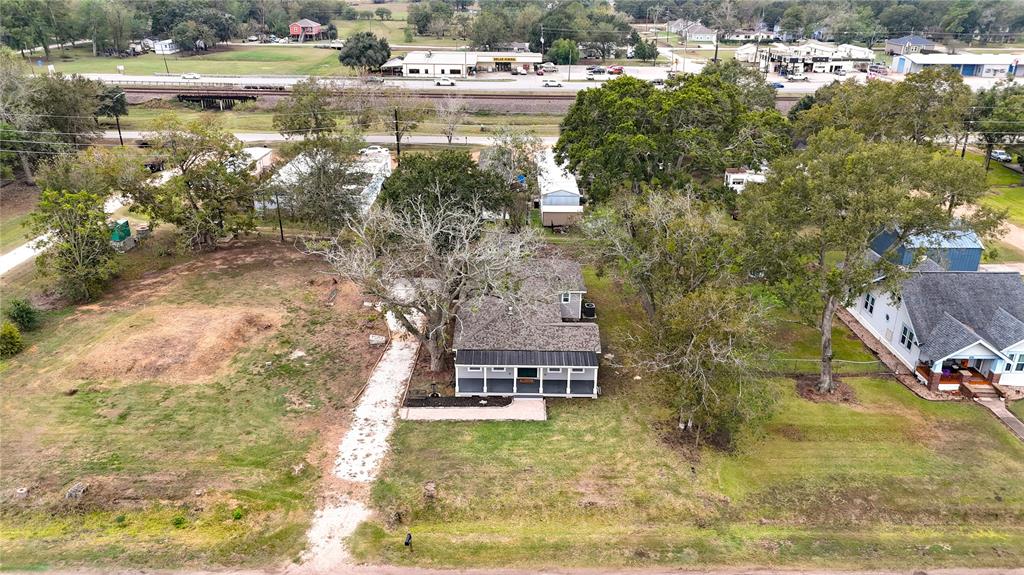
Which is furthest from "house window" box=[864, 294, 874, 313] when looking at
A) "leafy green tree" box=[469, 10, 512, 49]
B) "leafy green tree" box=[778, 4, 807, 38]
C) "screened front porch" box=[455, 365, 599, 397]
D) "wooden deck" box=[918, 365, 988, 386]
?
"leafy green tree" box=[778, 4, 807, 38]

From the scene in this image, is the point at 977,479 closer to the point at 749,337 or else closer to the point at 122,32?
the point at 749,337

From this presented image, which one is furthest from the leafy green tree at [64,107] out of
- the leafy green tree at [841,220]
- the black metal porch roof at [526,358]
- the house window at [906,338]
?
the house window at [906,338]

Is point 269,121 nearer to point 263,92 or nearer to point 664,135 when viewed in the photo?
point 263,92

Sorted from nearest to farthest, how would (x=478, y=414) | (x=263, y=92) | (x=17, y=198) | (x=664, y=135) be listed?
(x=478, y=414) → (x=664, y=135) → (x=17, y=198) → (x=263, y=92)

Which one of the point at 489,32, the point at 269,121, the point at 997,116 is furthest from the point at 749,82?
the point at 489,32

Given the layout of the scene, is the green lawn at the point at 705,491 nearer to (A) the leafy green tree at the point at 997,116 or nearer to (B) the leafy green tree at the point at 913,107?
(B) the leafy green tree at the point at 913,107

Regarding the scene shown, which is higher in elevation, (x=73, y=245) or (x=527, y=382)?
(x=73, y=245)
